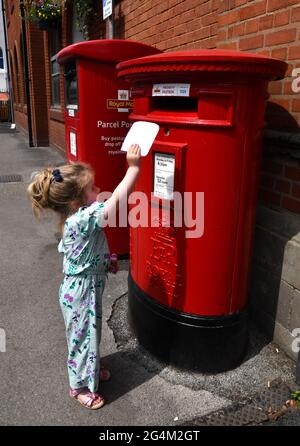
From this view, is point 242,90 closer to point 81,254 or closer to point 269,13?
point 269,13

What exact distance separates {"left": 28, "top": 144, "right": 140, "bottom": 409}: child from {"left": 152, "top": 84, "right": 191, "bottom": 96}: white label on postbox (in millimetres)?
358

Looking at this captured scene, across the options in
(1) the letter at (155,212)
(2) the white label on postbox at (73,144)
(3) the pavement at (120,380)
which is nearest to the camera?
(3) the pavement at (120,380)

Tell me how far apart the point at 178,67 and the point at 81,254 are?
1.02m

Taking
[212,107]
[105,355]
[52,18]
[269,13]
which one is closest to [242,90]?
[212,107]

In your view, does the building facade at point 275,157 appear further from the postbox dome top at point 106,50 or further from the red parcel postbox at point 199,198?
the postbox dome top at point 106,50

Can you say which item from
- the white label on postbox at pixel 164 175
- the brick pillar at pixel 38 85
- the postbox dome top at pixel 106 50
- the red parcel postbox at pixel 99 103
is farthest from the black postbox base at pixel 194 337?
the brick pillar at pixel 38 85

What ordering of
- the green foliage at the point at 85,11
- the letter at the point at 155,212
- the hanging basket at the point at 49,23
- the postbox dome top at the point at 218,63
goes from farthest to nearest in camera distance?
the hanging basket at the point at 49,23 < the green foliage at the point at 85,11 < the letter at the point at 155,212 < the postbox dome top at the point at 218,63

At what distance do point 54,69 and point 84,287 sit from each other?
9940 millimetres

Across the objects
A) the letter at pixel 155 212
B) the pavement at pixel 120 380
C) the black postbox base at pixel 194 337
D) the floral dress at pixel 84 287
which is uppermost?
the letter at pixel 155 212

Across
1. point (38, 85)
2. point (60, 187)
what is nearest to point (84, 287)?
point (60, 187)

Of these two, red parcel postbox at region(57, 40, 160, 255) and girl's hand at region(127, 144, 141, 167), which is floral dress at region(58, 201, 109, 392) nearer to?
girl's hand at region(127, 144, 141, 167)

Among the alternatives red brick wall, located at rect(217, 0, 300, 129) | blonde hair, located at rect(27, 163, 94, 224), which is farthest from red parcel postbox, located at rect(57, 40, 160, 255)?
blonde hair, located at rect(27, 163, 94, 224)

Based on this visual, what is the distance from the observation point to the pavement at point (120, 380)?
2.09m

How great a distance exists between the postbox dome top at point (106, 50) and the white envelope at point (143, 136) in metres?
1.51
